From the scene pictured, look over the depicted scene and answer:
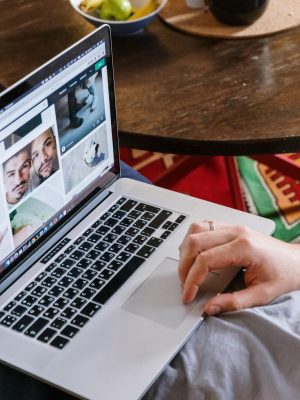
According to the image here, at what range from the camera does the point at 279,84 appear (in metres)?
1.36

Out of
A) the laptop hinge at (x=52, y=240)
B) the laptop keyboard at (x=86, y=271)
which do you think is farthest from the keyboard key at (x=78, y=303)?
the laptop hinge at (x=52, y=240)

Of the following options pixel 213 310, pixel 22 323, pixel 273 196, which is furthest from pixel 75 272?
pixel 273 196

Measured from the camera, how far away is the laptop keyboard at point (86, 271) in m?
0.96

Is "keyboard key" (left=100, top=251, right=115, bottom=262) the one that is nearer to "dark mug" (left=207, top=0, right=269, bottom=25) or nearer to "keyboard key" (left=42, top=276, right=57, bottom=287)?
"keyboard key" (left=42, top=276, right=57, bottom=287)

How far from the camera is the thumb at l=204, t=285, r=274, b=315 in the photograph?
3.07ft

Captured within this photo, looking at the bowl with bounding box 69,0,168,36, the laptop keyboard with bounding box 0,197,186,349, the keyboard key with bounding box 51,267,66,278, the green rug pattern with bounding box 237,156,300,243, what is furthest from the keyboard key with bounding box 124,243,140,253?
the green rug pattern with bounding box 237,156,300,243

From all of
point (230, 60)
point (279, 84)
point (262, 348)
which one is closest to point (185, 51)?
point (230, 60)

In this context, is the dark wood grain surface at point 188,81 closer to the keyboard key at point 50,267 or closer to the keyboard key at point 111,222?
the keyboard key at point 111,222

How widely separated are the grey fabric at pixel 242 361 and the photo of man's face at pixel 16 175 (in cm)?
32

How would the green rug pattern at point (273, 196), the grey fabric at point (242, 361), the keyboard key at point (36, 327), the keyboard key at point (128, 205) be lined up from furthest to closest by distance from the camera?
the green rug pattern at point (273, 196) < the keyboard key at point (128, 205) < the keyboard key at point (36, 327) < the grey fabric at point (242, 361)

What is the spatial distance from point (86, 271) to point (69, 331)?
0.12 meters

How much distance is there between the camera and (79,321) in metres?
0.96

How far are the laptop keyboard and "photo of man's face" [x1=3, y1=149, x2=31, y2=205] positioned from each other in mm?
121

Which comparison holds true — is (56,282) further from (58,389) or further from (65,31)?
Answer: (65,31)
